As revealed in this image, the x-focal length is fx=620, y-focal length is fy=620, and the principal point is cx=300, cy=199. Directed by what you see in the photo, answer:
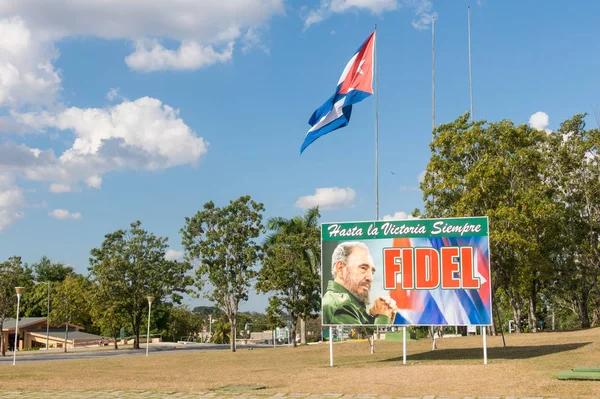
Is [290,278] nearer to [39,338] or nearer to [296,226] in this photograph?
[296,226]

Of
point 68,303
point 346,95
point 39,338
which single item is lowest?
point 39,338

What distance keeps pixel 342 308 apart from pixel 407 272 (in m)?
3.06

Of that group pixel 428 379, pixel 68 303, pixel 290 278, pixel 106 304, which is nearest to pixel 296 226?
pixel 290 278

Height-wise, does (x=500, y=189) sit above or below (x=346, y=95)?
below

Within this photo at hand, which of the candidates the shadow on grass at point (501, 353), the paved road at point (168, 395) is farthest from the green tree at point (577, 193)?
the paved road at point (168, 395)

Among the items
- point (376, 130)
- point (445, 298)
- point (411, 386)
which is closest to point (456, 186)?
point (376, 130)

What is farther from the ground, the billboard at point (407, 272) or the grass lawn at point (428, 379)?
the billboard at point (407, 272)

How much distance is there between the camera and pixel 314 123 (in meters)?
27.4

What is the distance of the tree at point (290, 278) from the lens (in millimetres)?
49969

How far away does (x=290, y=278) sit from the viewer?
1973 inches

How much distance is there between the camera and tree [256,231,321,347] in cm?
4997

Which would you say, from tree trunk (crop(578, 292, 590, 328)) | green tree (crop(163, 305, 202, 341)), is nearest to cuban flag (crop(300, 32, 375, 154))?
tree trunk (crop(578, 292, 590, 328))

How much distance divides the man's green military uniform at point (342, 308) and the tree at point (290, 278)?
23.8 metres

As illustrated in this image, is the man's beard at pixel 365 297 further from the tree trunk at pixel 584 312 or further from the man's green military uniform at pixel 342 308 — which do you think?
the tree trunk at pixel 584 312
